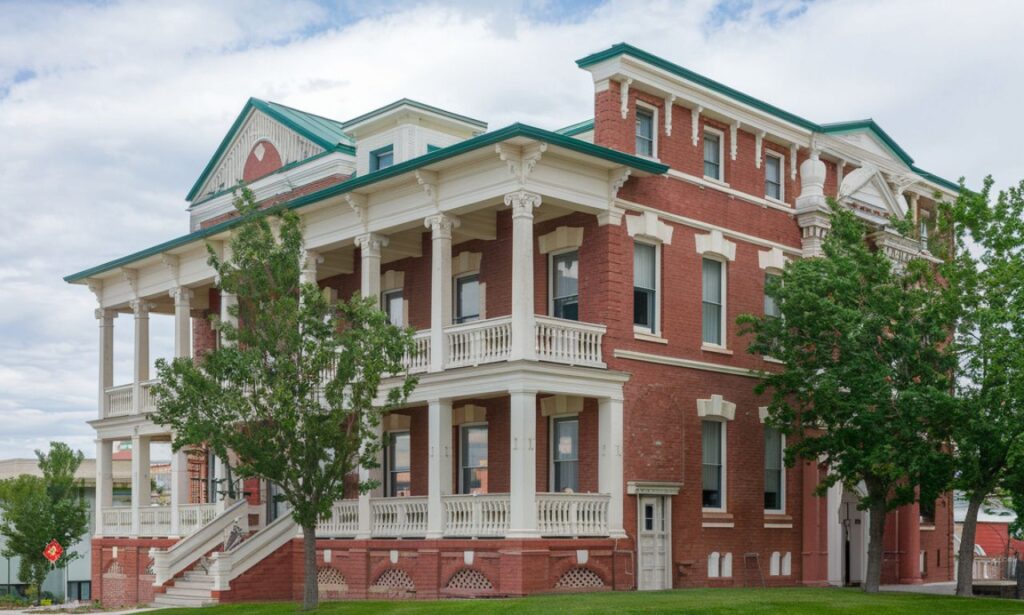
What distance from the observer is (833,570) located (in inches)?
1302

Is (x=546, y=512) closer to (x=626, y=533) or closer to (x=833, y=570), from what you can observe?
(x=626, y=533)

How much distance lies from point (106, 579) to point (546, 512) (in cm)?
1852

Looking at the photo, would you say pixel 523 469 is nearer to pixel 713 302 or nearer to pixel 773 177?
pixel 713 302

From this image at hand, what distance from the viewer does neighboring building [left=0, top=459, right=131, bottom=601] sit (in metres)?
56.1

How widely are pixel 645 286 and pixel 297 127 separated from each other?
12824 millimetres

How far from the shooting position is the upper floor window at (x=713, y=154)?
31656 millimetres

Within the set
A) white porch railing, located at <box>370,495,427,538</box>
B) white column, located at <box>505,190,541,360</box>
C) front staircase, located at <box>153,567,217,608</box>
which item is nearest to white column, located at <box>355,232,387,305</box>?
white porch railing, located at <box>370,495,427,538</box>

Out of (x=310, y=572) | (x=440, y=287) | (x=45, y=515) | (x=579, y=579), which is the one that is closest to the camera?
(x=310, y=572)

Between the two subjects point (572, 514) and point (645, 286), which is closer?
point (572, 514)

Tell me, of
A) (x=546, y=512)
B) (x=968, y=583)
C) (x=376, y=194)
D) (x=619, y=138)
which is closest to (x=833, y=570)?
(x=968, y=583)

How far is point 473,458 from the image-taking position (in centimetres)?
3145

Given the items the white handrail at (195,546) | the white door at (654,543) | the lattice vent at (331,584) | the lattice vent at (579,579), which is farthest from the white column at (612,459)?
the white handrail at (195,546)

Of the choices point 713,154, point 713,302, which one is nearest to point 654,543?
point 713,302

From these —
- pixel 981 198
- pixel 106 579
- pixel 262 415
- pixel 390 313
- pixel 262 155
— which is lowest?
pixel 106 579
